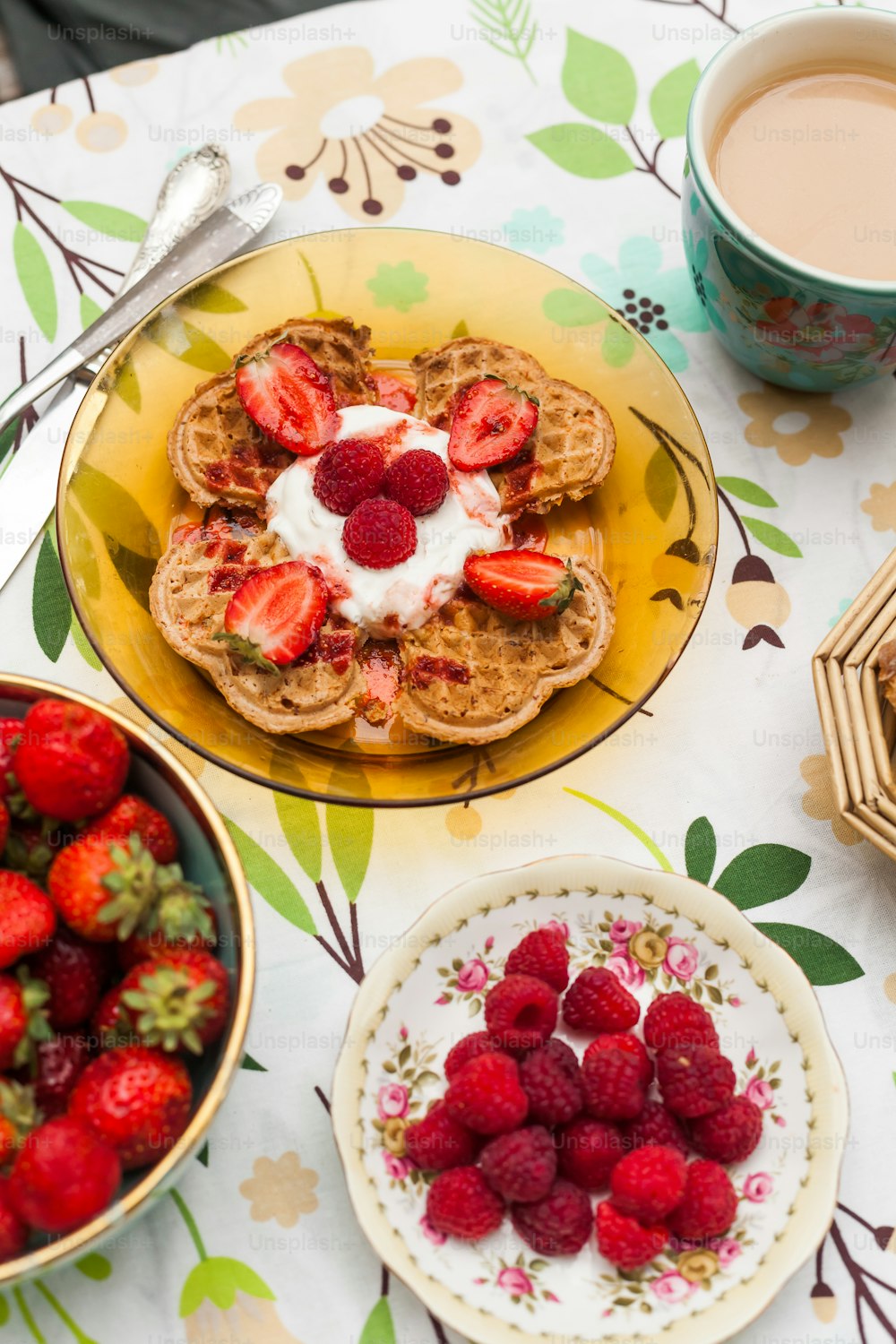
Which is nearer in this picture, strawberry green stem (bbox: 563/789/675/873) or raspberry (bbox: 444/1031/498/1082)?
A: raspberry (bbox: 444/1031/498/1082)

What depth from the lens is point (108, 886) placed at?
1.10 m

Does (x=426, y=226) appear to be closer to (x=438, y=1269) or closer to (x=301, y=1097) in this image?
(x=301, y=1097)

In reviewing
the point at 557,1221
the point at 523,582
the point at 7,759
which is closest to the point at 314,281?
the point at 523,582

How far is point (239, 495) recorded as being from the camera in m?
1.63

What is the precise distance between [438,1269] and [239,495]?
1.02 metres

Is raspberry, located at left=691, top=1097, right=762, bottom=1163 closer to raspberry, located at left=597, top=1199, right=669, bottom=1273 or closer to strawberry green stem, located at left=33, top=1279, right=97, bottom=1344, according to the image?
raspberry, located at left=597, top=1199, right=669, bottom=1273

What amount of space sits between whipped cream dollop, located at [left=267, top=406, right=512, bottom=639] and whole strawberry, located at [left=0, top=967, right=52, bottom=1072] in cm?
67

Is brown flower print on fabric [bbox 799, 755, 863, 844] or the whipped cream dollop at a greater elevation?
the whipped cream dollop

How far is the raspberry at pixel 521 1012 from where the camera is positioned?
1.35 m

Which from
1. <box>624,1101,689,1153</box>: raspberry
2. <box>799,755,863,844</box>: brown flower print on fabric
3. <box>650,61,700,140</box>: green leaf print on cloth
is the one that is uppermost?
<box>650,61,700,140</box>: green leaf print on cloth

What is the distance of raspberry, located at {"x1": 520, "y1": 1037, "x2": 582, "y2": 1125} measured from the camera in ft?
4.28

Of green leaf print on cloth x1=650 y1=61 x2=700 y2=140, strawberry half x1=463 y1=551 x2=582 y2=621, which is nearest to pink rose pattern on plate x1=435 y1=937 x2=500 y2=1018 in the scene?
strawberry half x1=463 y1=551 x2=582 y2=621

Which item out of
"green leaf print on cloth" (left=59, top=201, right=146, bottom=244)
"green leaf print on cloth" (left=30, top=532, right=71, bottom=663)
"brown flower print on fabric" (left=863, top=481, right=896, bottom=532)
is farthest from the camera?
"green leaf print on cloth" (left=59, top=201, right=146, bottom=244)

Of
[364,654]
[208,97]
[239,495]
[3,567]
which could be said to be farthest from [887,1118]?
[208,97]
